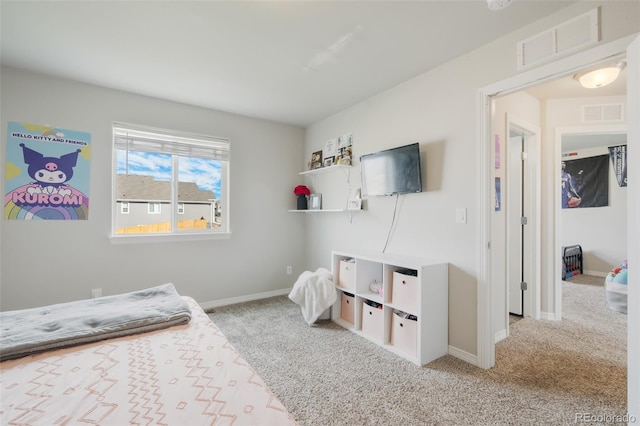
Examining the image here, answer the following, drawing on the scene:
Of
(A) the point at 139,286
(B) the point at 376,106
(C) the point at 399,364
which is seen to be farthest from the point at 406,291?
(A) the point at 139,286

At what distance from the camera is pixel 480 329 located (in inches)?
84.7

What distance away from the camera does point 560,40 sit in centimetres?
178

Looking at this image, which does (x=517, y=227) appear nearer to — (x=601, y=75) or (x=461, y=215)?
(x=461, y=215)

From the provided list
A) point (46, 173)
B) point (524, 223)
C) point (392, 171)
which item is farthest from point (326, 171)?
point (46, 173)

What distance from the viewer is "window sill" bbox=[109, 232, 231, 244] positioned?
2.96 meters

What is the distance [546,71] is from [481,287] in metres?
1.57

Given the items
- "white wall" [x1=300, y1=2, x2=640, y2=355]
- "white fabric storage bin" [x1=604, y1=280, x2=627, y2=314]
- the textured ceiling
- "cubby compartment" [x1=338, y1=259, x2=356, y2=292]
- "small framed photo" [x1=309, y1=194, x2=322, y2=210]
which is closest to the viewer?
the textured ceiling

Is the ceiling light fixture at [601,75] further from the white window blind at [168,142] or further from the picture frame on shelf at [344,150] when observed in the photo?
the white window blind at [168,142]

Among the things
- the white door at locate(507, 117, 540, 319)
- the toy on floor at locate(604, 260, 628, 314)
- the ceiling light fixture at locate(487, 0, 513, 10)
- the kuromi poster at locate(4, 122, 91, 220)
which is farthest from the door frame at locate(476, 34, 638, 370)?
the kuromi poster at locate(4, 122, 91, 220)

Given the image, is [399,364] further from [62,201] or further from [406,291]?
[62,201]

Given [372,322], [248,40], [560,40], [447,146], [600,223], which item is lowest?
[372,322]

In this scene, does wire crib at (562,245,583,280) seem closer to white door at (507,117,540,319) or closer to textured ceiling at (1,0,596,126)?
white door at (507,117,540,319)

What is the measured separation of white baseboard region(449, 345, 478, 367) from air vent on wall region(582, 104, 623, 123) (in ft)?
A: 9.50

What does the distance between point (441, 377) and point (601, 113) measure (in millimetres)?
3352
